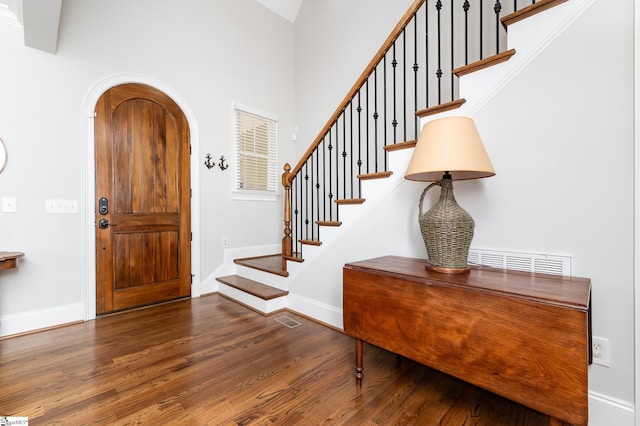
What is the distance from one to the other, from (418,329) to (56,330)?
120 inches

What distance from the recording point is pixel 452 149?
4.81 ft

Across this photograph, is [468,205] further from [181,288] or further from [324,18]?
[324,18]

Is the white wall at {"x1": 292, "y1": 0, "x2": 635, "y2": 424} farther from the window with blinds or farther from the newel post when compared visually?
the window with blinds

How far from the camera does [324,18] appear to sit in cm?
425

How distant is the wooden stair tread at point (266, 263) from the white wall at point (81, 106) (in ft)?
0.83

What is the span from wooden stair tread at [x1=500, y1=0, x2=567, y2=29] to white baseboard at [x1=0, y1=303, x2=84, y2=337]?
4.05 m

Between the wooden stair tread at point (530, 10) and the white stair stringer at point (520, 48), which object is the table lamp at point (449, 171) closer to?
the white stair stringer at point (520, 48)

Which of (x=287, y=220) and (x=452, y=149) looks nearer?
(x=452, y=149)

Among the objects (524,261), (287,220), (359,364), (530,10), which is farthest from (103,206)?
(530,10)

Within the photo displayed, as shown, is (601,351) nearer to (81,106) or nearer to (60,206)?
(60,206)

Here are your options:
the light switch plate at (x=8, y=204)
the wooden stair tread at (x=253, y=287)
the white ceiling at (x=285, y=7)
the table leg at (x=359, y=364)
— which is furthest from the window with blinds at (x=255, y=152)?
the table leg at (x=359, y=364)

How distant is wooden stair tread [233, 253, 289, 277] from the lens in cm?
326

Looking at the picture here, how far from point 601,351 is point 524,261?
0.51 metres

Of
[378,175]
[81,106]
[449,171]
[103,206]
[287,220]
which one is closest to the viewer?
[449,171]
